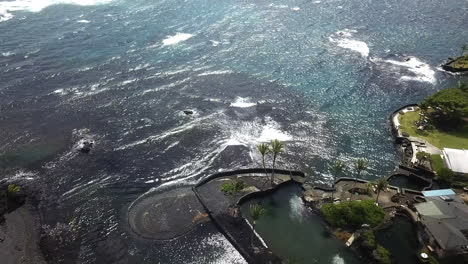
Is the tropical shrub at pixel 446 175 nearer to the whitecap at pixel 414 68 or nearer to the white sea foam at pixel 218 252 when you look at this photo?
the white sea foam at pixel 218 252

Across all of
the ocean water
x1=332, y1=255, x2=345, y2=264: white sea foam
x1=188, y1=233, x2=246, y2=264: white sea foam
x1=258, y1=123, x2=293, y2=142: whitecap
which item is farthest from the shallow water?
x1=258, y1=123, x2=293, y2=142: whitecap

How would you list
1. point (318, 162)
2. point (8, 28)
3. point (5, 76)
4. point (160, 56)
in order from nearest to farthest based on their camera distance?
point (318, 162) → point (5, 76) → point (160, 56) → point (8, 28)

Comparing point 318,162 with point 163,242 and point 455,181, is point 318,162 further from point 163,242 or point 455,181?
point 163,242

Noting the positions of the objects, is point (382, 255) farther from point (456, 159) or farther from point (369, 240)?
point (456, 159)

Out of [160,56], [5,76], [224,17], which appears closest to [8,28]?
[5,76]

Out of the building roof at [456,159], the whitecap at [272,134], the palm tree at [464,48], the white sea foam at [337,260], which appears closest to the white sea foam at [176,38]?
the whitecap at [272,134]

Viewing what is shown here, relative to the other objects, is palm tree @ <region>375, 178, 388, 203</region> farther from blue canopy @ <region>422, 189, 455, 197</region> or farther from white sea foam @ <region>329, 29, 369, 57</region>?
white sea foam @ <region>329, 29, 369, 57</region>
